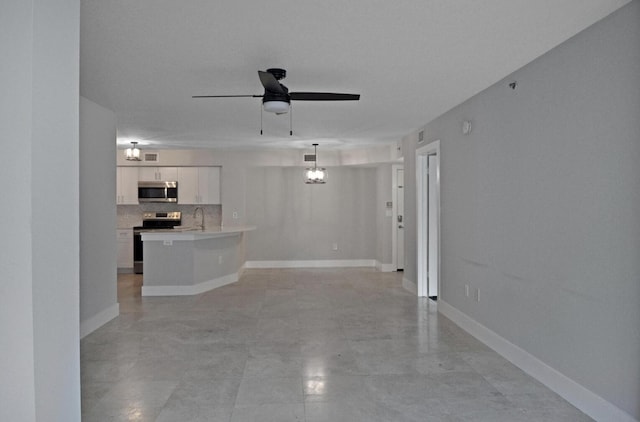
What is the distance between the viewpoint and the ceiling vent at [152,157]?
30.7 feet

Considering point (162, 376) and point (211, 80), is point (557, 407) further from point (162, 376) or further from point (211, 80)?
point (211, 80)

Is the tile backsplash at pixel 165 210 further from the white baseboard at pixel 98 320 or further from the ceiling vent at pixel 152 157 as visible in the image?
the white baseboard at pixel 98 320

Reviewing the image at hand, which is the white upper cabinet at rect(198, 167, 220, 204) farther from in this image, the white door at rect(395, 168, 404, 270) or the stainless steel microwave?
the white door at rect(395, 168, 404, 270)

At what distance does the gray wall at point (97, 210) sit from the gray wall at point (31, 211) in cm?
345

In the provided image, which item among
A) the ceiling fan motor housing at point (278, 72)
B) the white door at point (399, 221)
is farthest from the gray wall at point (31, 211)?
the white door at point (399, 221)

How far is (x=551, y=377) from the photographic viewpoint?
3.39 m

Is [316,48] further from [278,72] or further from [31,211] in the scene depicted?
[31,211]

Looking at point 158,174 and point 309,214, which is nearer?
point 158,174

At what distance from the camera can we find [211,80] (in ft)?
13.9

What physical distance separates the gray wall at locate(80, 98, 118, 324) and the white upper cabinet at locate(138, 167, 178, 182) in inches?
152

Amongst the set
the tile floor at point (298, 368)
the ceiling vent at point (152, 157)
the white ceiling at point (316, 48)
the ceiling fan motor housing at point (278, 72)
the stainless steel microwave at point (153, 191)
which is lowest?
the tile floor at point (298, 368)

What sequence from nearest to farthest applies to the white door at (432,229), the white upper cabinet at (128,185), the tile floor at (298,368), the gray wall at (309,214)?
the tile floor at (298,368)
the white door at (432,229)
the white upper cabinet at (128,185)
the gray wall at (309,214)

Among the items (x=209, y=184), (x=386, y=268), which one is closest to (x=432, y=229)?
(x=386, y=268)

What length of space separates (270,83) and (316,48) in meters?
0.42
